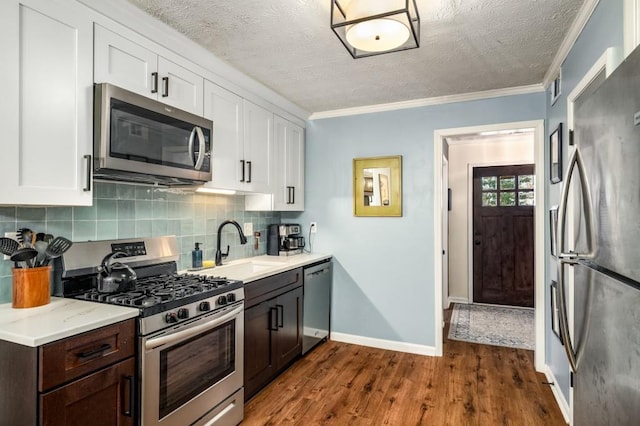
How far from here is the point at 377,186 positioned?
3.65m

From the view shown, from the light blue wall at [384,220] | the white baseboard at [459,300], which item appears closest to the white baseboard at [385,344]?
the light blue wall at [384,220]

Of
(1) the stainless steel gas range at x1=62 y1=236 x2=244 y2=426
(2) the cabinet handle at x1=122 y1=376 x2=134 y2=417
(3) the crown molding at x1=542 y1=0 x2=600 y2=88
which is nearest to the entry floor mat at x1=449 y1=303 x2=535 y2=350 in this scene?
(3) the crown molding at x1=542 y1=0 x2=600 y2=88

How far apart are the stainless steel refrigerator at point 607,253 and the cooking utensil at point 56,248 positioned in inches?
82.4

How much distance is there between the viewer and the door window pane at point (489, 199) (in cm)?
532

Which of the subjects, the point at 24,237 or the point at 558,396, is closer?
the point at 24,237

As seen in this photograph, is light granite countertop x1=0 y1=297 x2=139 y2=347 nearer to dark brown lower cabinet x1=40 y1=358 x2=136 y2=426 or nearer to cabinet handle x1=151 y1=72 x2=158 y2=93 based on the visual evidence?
dark brown lower cabinet x1=40 y1=358 x2=136 y2=426

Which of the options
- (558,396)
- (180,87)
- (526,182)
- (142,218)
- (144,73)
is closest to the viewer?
(144,73)

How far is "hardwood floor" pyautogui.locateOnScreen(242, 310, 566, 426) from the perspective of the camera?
2.39 metres

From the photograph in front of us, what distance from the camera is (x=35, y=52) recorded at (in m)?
1.56

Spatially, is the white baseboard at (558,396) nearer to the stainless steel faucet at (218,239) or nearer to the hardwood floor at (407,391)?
the hardwood floor at (407,391)

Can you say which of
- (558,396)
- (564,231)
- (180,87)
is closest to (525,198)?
(558,396)

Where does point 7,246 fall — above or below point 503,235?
above

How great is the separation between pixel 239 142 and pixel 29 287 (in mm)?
1659

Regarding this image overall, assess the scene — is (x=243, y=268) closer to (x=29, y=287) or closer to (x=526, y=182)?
(x=29, y=287)
